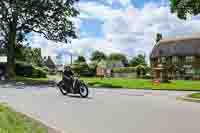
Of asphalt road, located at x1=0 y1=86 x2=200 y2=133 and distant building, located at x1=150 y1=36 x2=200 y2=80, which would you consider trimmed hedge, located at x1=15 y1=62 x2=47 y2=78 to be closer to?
distant building, located at x1=150 y1=36 x2=200 y2=80

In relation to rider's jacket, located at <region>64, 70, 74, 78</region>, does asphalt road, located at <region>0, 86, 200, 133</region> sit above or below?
below

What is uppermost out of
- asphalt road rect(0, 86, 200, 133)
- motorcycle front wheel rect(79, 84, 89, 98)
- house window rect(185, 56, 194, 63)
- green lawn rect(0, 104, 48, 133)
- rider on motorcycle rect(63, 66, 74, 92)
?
house window rect(185, 56, 194, 63)

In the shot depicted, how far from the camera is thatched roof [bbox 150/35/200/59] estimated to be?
82625 mm

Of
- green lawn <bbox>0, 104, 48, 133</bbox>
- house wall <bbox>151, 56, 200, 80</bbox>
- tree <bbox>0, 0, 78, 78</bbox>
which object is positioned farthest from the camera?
house wall <bbox>151, 56, 200, 80</bbox>

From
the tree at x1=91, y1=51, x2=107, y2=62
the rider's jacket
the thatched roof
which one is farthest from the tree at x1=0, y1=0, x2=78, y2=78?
the tree at x1=91, y1=51, x2=107, y2=62

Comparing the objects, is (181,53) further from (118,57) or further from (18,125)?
(18,125)

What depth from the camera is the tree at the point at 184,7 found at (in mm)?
20203

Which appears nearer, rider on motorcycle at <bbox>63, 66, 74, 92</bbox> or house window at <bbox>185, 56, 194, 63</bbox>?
rider on motorcycle at <bbox>63, 66, 74, 92</bbox>

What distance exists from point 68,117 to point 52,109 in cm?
230

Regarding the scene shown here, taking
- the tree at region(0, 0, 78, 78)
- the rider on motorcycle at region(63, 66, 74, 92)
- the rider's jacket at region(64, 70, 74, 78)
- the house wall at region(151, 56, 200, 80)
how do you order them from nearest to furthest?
the rider on motorcycle at region(63, 66, 74, 92), the rider's jacket at region(64, 70, 74, 78), the tree at region(0, 0, 78, 78), the house wall at region(151, 56, 200, 80)

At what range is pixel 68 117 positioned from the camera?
41.5ft

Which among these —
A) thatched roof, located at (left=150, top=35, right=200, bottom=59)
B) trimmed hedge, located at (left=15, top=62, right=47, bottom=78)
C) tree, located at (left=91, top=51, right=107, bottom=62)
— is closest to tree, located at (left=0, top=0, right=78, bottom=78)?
trimmed hedge, located at (left=15, top=62, right=47, bottom=78)

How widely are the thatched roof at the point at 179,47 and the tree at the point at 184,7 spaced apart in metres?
62.5

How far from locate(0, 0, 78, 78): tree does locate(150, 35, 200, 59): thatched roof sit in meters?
43.3
